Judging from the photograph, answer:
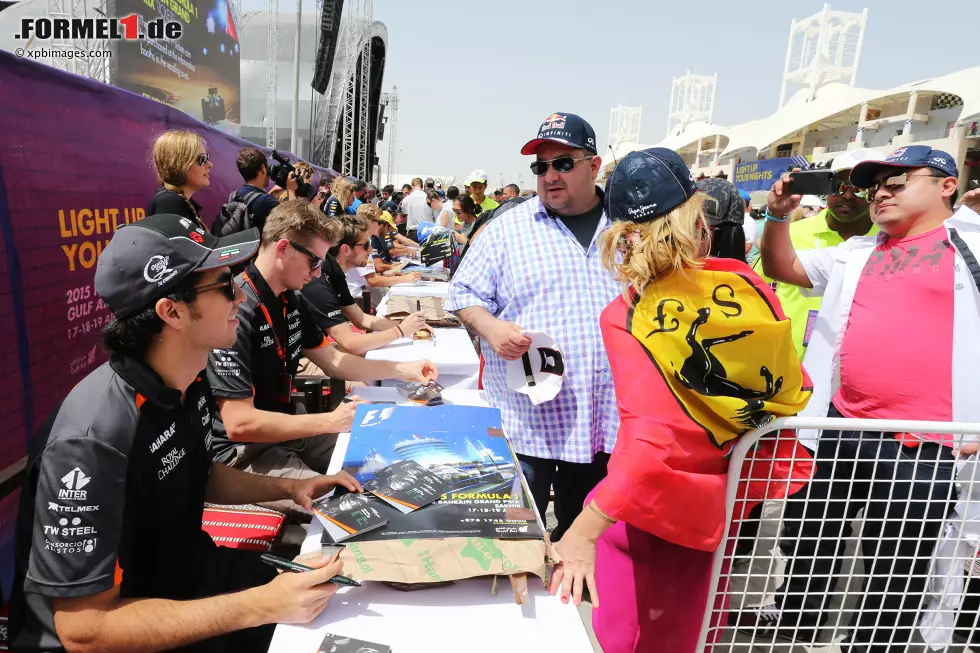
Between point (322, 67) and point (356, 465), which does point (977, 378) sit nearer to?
point (356, 465)

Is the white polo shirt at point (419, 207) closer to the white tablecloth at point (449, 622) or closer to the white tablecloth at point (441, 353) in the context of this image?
the white tablecloth at point (441, 353)

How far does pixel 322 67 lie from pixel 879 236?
25982 millimetres

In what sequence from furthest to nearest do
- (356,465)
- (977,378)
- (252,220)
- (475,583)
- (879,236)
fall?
(252,220)
(879,236)
(977,378)
(356,465)
(475,583)

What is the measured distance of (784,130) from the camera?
30.8m

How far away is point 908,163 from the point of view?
220 centimetres

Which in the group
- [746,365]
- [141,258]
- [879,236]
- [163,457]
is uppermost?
[879,236]

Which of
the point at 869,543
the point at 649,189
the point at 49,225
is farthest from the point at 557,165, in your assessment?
the point at 49,225

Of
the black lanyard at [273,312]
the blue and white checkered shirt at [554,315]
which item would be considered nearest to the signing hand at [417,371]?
the blue and white checkered shirt at [554,315]

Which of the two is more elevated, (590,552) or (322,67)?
(322,67)

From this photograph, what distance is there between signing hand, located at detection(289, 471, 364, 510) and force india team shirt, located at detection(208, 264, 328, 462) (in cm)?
72

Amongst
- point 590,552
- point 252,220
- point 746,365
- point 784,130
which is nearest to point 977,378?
point 746,365

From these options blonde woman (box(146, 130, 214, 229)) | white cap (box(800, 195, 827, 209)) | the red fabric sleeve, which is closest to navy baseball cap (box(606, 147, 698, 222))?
the red fabric sleeve

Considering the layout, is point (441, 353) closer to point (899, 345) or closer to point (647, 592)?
point (647, 592)

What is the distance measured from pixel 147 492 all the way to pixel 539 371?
1.26 metres
